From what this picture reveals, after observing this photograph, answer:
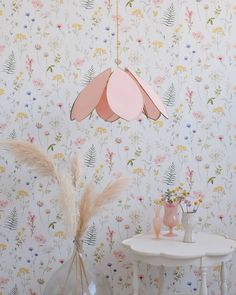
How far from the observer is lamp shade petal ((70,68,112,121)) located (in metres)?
2.12

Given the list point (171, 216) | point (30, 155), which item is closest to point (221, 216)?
point (171, 216)

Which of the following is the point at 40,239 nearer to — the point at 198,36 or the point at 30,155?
the point at 30,155

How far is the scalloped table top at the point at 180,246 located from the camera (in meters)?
2.34

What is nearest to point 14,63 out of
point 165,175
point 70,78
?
point 70,78

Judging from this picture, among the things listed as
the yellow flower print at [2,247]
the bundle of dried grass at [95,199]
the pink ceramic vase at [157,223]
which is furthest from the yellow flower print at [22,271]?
Result: the pink ceramic vase at [157,223]

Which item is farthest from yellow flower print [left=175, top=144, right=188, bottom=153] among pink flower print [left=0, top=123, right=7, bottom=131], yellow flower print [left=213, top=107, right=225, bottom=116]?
pink flower print [left=0, top=123, right=7, bottom=131]

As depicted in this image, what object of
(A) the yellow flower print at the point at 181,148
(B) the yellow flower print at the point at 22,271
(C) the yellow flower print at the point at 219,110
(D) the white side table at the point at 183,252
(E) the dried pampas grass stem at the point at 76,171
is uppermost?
(C) the yellow flower print at the point at 219,110

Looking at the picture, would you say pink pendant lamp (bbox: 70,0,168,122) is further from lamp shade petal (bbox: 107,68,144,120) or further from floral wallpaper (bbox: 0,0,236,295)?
floral wallpaper (bbox: 0,0,236,295)

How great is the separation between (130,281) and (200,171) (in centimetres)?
78

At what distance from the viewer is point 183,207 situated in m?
2.90

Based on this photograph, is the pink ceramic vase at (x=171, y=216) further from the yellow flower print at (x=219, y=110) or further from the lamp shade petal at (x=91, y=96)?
the lamp shade petal at (x=91, y=96)

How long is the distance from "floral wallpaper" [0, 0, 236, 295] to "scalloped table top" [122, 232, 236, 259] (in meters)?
0.24

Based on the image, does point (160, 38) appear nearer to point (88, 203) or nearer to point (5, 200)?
point (88, 203)

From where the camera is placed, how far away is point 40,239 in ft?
9.46
